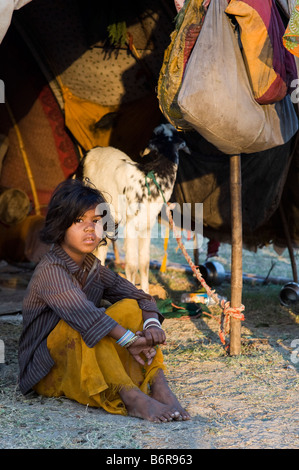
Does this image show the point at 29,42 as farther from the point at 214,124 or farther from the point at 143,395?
the point at 143,395

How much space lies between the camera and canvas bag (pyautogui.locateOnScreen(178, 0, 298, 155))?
8.83 feet

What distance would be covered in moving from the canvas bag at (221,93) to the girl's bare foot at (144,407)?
1330mm

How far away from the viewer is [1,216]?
6.06 m

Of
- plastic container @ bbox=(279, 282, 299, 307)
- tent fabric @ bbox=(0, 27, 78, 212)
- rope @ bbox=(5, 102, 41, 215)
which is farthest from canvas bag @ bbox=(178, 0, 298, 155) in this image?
rope @ bbox=(5, 102, 41, 215)

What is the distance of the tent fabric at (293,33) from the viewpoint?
8.38ft

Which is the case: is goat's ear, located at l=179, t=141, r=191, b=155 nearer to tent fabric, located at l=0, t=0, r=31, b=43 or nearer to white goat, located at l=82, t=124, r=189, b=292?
white goat, located at l=82, t=124, r=189, b=292

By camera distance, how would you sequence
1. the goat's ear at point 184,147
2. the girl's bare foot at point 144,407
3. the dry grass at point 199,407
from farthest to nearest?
the goat's ear at point 184,147 < the girl's bare foot at point 144,407 < the dry grass at point 199,407

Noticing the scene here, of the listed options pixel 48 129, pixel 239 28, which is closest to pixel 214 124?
pixel 239 28

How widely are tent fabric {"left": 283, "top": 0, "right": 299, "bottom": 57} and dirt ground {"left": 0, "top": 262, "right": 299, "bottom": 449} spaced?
1612 mm

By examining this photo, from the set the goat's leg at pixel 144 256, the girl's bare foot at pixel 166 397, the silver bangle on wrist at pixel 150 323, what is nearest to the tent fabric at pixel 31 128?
the goat's leg at pixel 144 256

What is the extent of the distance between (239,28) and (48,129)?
11.7 ft

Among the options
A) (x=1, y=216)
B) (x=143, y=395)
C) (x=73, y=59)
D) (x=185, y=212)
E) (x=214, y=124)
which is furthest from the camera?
(x=1, y=216)

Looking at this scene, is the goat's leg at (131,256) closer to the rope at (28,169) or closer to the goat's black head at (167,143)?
the goat's black head at (167,143)

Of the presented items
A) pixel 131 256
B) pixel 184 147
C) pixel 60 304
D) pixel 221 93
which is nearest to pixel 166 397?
pixel 60 304
